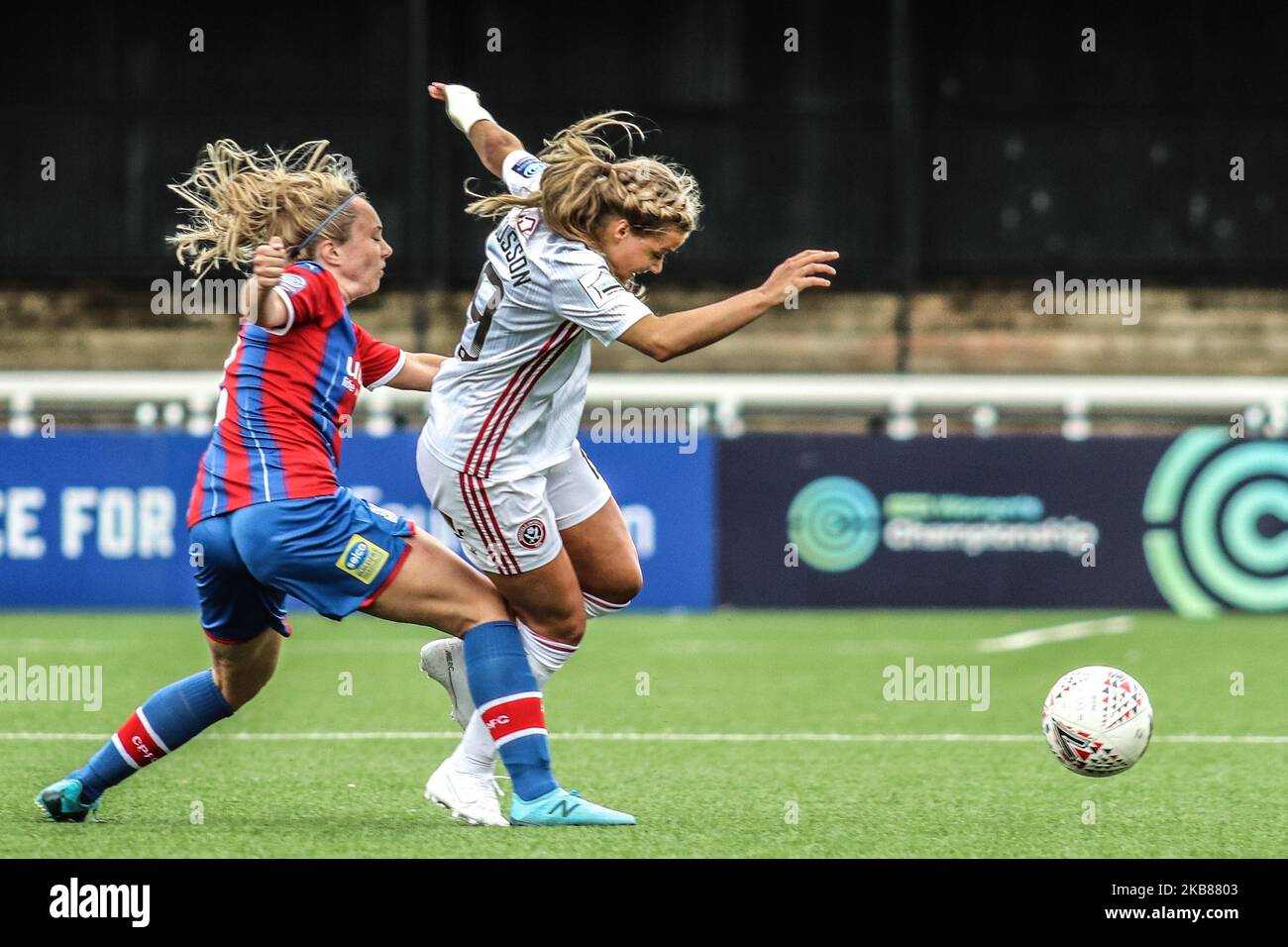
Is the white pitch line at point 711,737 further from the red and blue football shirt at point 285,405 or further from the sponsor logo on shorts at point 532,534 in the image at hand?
the red and blue football shirt at point 285,405

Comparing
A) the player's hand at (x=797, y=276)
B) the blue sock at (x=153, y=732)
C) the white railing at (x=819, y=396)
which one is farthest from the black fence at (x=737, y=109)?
the player's hand at (x=797, y=276)

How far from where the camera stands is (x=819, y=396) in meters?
16.5

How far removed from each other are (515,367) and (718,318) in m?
0.71

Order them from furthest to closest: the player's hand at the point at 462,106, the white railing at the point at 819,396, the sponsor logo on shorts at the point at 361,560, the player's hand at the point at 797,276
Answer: the white railing at the point at 819,396, the player's hand at the point at 462,106, the sponsor logo on shorts at the point at 361,560, the player's hand at the point at 797,276

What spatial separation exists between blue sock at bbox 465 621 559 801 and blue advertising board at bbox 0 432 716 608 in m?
7.42

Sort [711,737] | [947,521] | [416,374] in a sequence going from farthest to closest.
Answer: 1. [947,521]
2. [711,737]
3. [416,374]

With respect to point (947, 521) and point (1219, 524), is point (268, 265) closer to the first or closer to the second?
point (947, 521)

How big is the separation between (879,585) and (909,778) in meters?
6.54

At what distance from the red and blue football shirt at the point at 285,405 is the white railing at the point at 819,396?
8333 millimetres

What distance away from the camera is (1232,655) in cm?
1101

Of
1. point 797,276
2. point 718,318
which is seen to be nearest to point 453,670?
point 718,318

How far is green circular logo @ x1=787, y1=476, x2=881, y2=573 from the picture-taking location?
13320mm

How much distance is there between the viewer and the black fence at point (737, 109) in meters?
17.4

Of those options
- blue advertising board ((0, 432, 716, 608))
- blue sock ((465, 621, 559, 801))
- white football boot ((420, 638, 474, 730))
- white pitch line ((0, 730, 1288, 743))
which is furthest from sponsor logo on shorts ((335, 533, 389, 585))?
blue advertising board ((0, 432, 716, 608))
